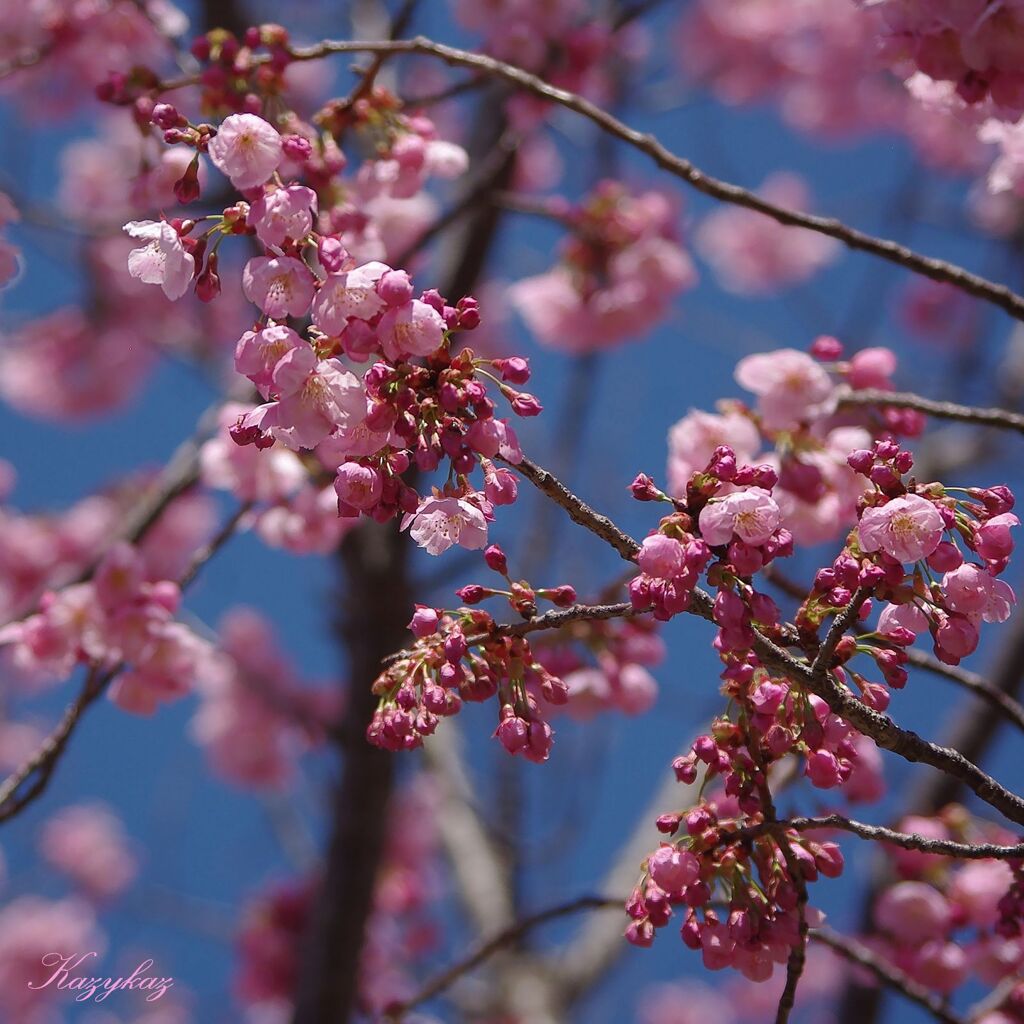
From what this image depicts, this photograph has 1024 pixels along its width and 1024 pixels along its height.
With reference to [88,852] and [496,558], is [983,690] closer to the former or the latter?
[496,558]

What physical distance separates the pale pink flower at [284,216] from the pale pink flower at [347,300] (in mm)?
81

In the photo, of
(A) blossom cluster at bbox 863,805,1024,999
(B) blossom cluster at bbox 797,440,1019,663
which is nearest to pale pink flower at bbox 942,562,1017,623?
(B) blossom cluster at bbox 797,440,1019,663

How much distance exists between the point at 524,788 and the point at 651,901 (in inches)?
126

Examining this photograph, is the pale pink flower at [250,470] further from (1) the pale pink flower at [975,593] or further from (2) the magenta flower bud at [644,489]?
(1) the pale pink flower at [975,593]

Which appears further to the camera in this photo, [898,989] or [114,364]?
[114,364]

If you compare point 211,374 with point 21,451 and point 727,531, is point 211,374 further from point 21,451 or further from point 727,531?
point 21,451

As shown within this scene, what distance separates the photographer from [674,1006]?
6.50 metres

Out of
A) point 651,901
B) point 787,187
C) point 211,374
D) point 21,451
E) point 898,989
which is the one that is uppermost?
point 787,187

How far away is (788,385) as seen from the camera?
158cm

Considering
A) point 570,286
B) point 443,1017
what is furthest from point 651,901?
point 443,1017

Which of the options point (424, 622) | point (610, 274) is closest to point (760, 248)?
point (610, 274)

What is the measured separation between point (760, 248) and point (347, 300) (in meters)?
5.76

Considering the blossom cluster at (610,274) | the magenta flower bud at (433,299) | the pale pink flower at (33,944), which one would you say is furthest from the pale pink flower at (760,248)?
the magenta flower bud at (433,299)

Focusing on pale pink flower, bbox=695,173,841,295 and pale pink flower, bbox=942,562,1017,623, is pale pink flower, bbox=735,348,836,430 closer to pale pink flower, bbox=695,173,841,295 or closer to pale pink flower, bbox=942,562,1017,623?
pale pink flower, bbox=942,562,1017,623
